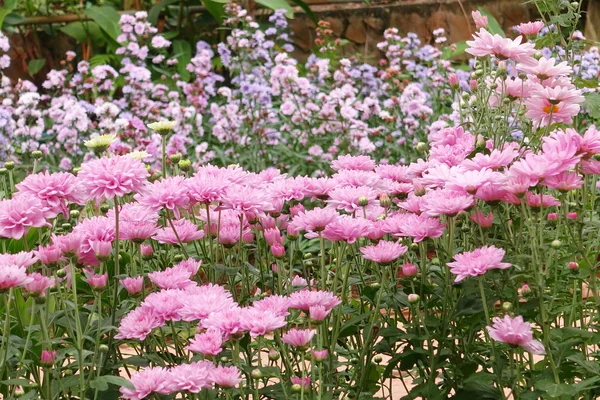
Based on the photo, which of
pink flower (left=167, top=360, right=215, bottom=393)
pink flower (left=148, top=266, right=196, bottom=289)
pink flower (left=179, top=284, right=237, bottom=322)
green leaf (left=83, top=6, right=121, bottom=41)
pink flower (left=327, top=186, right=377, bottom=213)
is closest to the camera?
pink flower (left=167, top=360, right=215, bottom=393)

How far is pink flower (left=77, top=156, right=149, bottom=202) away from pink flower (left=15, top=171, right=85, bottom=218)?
23 millimetres

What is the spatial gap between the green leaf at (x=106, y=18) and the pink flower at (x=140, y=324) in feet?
16.9

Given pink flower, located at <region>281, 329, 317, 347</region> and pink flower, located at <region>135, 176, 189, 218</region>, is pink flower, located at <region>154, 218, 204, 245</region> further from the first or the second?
pink flower, located at <region>281, 329, 317, 347</region>

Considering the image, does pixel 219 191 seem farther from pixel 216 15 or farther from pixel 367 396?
pixel 216 15

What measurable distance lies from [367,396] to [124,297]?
0.71 meters

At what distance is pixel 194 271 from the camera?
1503mm

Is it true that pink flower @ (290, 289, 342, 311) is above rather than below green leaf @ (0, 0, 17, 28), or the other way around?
below

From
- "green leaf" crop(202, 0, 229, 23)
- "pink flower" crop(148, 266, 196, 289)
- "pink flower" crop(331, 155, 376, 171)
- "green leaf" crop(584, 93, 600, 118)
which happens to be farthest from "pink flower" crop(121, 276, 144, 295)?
"green leaf" crop(202, 0, 229, 23)

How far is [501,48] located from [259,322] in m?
0.76

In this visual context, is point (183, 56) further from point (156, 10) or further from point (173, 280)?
point (173, 280)

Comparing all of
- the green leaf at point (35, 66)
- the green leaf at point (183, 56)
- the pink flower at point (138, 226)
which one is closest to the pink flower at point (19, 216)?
the pink flower at point (138, 226)

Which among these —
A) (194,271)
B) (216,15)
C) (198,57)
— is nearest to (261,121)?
(198,57)

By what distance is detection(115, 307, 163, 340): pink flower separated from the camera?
1312mm

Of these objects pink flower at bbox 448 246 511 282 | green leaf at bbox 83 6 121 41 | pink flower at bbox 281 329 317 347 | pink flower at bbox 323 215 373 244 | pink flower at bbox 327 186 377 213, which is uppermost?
green leaf at bbox 83 6 121 41
